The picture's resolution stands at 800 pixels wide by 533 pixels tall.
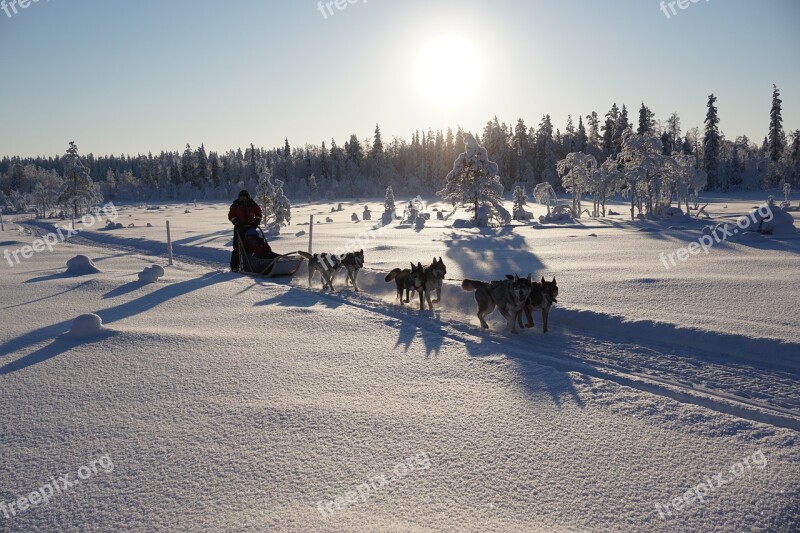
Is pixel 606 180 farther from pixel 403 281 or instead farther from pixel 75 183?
pixel 75 183

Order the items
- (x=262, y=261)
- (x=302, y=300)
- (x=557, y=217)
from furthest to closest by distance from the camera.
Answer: (x=557, y=217)
(x=262, y=261)
(x=302, y=300)

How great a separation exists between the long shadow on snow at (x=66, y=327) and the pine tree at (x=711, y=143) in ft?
296

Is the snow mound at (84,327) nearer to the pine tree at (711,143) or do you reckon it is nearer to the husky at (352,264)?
the husky at (352,264)

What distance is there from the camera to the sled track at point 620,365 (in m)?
4.07

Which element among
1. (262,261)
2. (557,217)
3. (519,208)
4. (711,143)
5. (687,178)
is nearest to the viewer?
(262,261)

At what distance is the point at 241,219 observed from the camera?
12.9m

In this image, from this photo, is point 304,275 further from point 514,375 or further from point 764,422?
point 764,422

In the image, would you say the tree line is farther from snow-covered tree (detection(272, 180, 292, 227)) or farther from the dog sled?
the dog sled

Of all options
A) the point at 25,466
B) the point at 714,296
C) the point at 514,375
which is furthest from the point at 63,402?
the point at 714,296

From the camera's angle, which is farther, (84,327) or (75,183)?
(75,183)

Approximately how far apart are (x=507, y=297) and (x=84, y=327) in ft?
19.9

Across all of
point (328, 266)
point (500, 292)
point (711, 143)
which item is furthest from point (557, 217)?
point (711, 143)

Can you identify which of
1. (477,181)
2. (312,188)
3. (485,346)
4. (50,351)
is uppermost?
(312,188)

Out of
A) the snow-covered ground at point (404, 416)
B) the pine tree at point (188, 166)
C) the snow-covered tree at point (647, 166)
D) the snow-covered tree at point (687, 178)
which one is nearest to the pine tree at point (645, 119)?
the snow-covered tree at point (687, 178)
